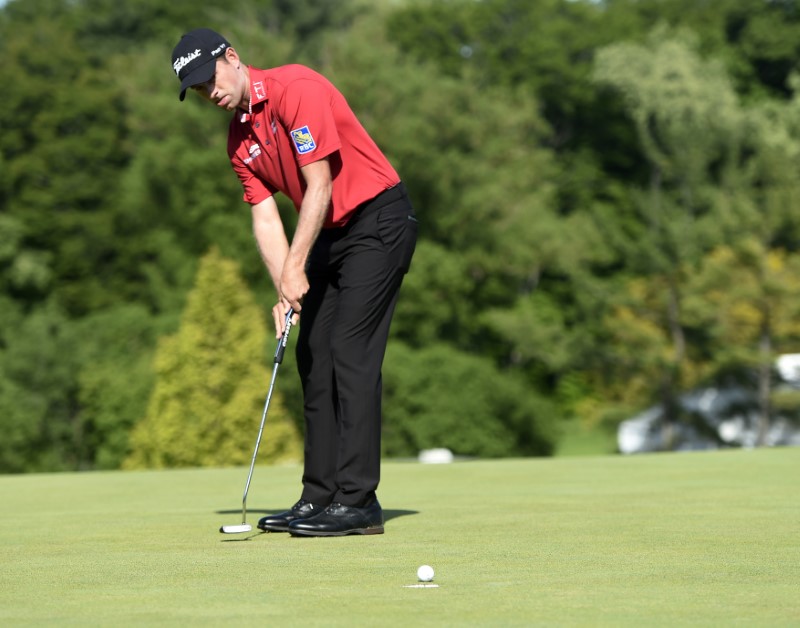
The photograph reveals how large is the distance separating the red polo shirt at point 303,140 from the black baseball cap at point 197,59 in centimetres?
19

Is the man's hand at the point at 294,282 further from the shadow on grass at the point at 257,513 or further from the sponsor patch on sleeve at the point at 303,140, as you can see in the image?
the shadow on grass at the point at 257,513

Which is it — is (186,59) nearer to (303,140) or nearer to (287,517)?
(303,140)

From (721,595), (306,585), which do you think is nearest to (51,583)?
(306,585)

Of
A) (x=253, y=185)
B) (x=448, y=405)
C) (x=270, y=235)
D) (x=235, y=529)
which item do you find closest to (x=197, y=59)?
(x=253, y=185)

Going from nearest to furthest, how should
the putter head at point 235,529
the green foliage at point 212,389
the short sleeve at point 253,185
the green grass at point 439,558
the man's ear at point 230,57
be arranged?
the green grass at point 439,558 < the putter head at point 235,529 < the man's ear at point 230,57 < the short sleeve at point 253,185 < the green foliage at point 212,389

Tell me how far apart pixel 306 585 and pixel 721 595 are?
1.10m

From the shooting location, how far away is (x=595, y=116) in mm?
54125

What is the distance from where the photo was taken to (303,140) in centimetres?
570

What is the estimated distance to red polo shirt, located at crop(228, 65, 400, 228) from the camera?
224 inches

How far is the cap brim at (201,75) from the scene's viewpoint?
5.67 meters

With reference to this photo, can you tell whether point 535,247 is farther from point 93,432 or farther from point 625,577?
point 625,577

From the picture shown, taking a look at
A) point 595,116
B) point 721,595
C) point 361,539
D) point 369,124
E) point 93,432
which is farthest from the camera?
point 595,116

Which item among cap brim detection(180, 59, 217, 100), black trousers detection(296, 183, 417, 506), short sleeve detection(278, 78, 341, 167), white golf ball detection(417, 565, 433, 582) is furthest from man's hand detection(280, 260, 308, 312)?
white golf ball detection(417, 565, 433, 582)

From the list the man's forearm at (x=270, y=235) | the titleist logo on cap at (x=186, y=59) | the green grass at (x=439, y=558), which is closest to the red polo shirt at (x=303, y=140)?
the man's forearm at (x=270, y=235)
